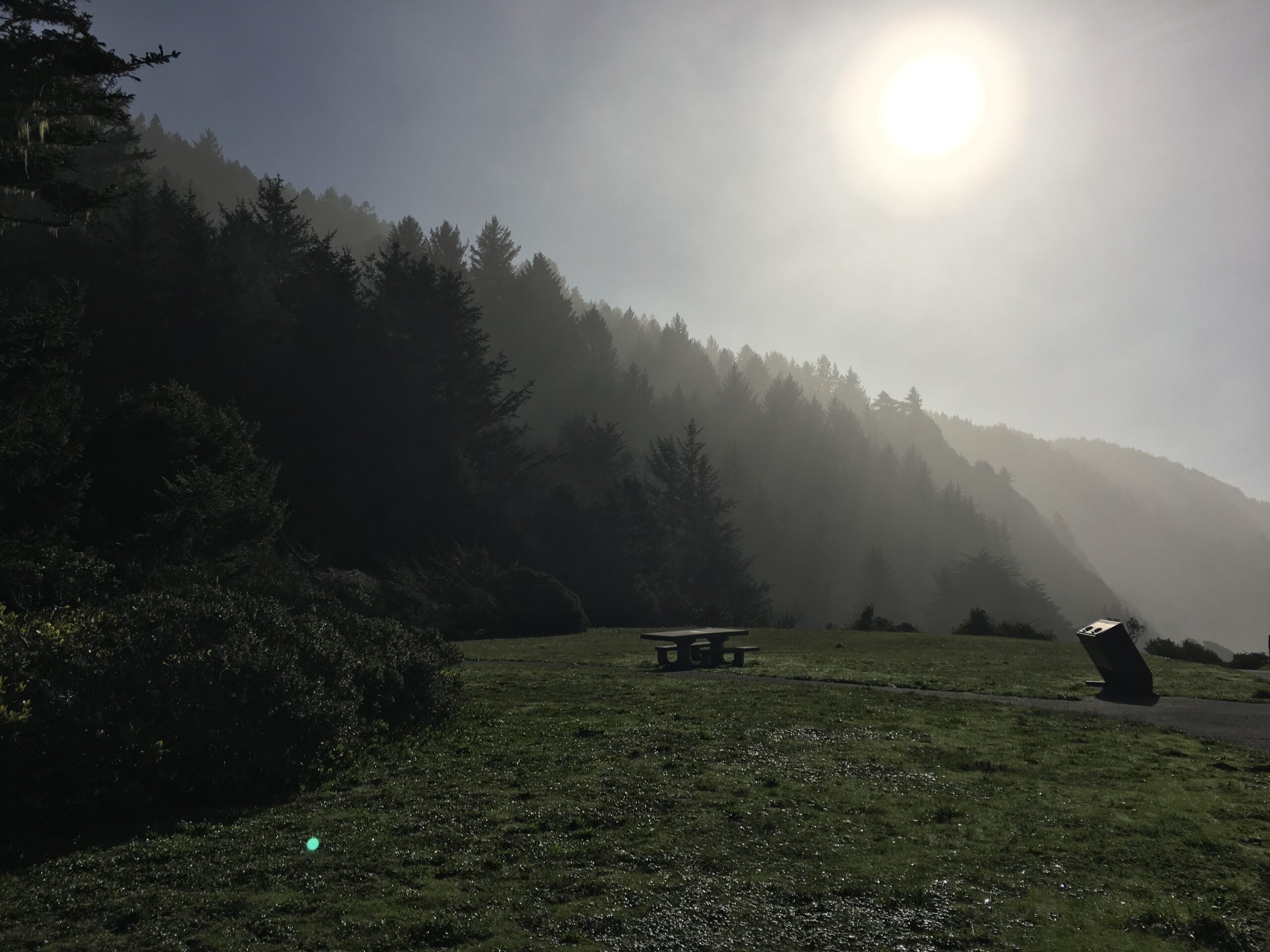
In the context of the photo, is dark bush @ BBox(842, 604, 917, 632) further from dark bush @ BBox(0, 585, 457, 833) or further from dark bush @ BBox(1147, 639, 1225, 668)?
dark bush @ BBox(0, 585, 457, 833)

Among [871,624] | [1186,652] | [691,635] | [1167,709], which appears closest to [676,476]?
[871,624]

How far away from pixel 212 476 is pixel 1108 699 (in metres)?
20.3

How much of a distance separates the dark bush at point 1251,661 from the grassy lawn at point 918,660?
411 cm

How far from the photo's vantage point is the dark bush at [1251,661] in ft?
78.9

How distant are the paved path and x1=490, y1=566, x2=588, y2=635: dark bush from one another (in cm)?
1400

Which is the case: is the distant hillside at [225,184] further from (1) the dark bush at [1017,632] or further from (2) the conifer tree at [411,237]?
(1) the dark bush at [1017,632]

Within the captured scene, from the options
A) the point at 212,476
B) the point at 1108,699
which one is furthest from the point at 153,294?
the point at 1108,699

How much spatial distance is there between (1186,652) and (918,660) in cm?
1342

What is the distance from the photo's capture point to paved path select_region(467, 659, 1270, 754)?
413 inches

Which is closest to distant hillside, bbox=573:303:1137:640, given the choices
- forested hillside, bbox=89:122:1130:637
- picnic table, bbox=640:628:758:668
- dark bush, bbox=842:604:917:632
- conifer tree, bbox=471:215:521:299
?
forested hillside, bbox=89:122:1130:637

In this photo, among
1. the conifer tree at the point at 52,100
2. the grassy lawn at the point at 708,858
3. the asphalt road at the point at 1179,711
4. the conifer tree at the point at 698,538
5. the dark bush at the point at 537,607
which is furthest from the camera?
the conifer tree at the point at 698,538

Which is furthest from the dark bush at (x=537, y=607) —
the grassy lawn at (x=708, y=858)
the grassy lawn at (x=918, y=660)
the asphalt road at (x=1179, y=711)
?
the grassy lawn at (x=708, y=858)

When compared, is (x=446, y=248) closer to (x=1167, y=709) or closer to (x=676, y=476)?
(x=676, y=476)

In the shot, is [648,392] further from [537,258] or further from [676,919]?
[676,919]
